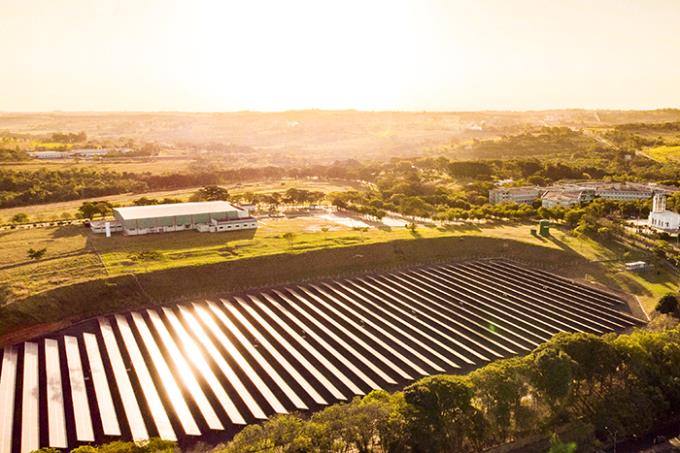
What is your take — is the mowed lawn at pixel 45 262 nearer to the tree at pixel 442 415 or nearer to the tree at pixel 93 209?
the tree at pixel 93 209

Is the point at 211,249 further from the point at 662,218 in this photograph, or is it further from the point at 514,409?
the point at 662,218

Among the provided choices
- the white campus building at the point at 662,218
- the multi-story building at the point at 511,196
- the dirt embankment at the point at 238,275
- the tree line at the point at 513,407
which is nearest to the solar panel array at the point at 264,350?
the dirt embankment at the point at 238,275

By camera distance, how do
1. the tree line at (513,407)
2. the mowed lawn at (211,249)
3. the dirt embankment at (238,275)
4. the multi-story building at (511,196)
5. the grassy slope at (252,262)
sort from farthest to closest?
1. the multi-story building at (511,196)
2. the mowed lawn at (211,249)
3. the grassy slope at (252,262)
4. the dirt embankment at (238,275)
5. the tree line at (513,407)

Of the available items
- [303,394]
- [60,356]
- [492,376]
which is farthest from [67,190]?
[492,376]

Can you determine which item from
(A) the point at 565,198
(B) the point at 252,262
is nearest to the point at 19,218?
(B) the point at 252,262

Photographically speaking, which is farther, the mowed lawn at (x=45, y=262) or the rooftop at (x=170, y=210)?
the rooftop at (x=170, y=210)

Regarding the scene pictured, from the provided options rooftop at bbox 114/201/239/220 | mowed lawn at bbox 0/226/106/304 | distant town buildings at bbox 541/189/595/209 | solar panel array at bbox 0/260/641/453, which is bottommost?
solar panel array at bbox 0/260/641/453

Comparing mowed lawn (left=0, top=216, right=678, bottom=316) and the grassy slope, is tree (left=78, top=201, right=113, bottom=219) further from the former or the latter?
the grassy slope

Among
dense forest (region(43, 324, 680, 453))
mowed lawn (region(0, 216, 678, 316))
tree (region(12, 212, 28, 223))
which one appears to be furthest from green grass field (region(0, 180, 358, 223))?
dense forest (region(43, 324, 680, 453))
